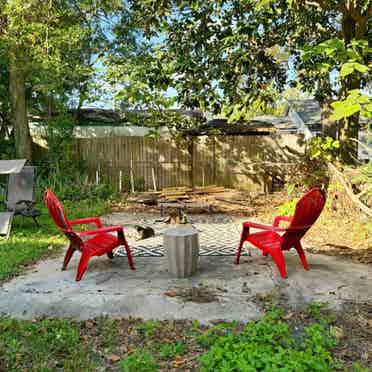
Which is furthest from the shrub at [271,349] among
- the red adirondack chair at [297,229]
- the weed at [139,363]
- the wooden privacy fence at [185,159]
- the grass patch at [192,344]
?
the wooden privacy fence at [185,159]

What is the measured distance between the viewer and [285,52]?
918 cm

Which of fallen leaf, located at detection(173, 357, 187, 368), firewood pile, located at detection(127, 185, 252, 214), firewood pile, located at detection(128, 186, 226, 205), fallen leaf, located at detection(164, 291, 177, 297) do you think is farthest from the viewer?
firewood pile, located at detection(128, 186, 226, 205)

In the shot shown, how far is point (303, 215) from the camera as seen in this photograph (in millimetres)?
4098

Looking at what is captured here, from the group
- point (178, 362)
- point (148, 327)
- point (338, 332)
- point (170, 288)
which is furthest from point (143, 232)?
point (338, 332)

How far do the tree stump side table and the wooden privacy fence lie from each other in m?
7.44

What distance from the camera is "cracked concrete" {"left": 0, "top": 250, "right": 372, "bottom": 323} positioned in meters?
3.35

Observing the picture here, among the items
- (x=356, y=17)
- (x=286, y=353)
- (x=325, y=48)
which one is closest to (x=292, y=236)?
(x=286, y=353)

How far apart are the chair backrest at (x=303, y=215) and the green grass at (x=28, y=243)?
323 centimetres

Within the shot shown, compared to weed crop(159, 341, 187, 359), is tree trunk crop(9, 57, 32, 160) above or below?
above

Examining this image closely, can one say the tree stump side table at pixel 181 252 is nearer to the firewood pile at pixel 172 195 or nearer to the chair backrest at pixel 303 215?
the chair backrest at pixel 303 215

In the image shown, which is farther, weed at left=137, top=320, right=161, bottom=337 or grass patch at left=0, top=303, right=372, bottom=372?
weed at left=137, top=320, right=161, bottom=337

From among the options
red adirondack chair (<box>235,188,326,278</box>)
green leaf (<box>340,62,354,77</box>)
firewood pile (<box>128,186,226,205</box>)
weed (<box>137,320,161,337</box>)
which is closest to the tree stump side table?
red adirondack chair (<box>235,188,326,278</box>)

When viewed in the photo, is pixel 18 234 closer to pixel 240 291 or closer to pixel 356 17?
pixel 240 291

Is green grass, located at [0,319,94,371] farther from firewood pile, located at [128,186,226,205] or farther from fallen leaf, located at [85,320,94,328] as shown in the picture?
firewood pile, located at [128,186,226,205]
